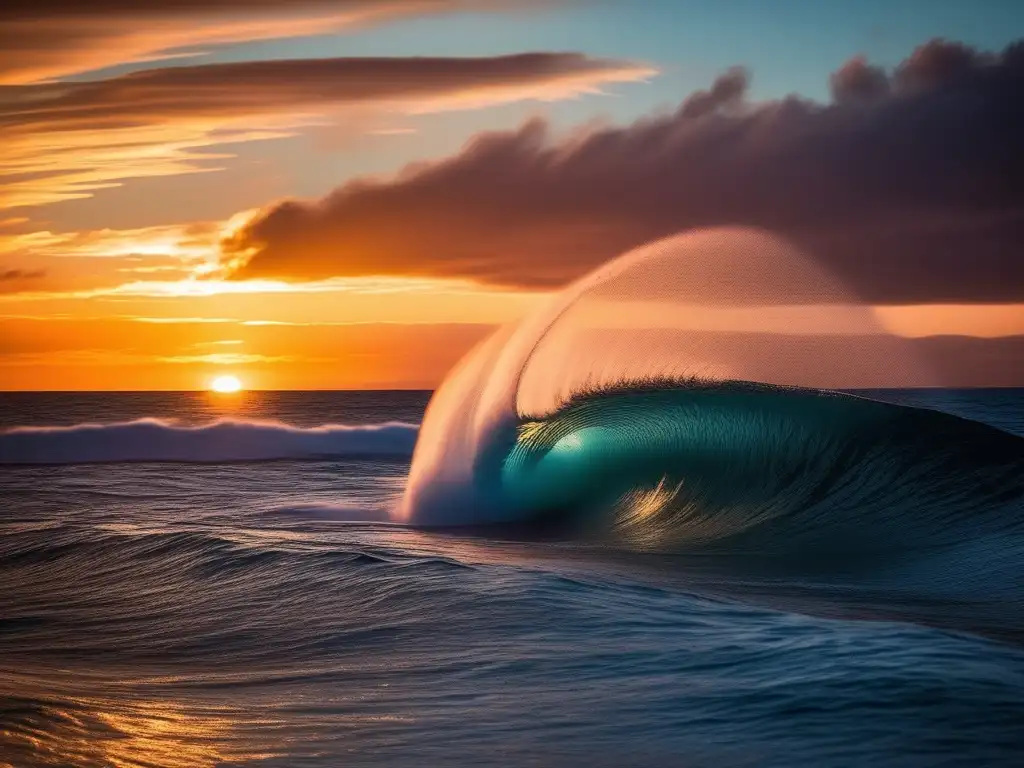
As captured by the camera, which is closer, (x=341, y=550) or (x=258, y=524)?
(x=341, y=550)

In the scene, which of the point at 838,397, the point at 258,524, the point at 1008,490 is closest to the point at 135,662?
the point at 258,524

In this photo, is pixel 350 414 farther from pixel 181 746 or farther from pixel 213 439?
pixel 181 746

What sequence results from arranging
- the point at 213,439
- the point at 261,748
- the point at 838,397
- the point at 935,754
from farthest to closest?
the point at 213,439 < the point at 838,397 < the point at 261,748 < the point at 935,754

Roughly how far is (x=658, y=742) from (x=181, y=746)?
2.06m

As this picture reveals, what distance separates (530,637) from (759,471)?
322 inches

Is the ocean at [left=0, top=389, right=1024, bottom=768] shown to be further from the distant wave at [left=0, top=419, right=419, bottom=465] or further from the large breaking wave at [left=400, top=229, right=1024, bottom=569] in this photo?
the distant wave at [left=0, top=419, right=419, bottom=465]

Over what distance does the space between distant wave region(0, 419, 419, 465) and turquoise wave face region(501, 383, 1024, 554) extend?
1570cm

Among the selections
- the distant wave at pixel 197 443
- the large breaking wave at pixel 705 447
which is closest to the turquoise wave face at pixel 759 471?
the large breaking wave at pixel 705 447

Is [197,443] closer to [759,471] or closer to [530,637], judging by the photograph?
[759,471]

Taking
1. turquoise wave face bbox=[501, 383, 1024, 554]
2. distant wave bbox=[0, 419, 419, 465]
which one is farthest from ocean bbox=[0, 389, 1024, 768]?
distant wave bbox=[0, 419, 419, 465]

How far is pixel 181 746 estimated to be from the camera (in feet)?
16.2

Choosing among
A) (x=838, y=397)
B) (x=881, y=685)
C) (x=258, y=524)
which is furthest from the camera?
(x=838, y=397)

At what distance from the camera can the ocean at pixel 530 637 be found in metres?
4.85

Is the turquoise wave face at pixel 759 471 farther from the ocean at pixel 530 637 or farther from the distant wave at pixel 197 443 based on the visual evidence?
the distant wave at pixel 197 443
